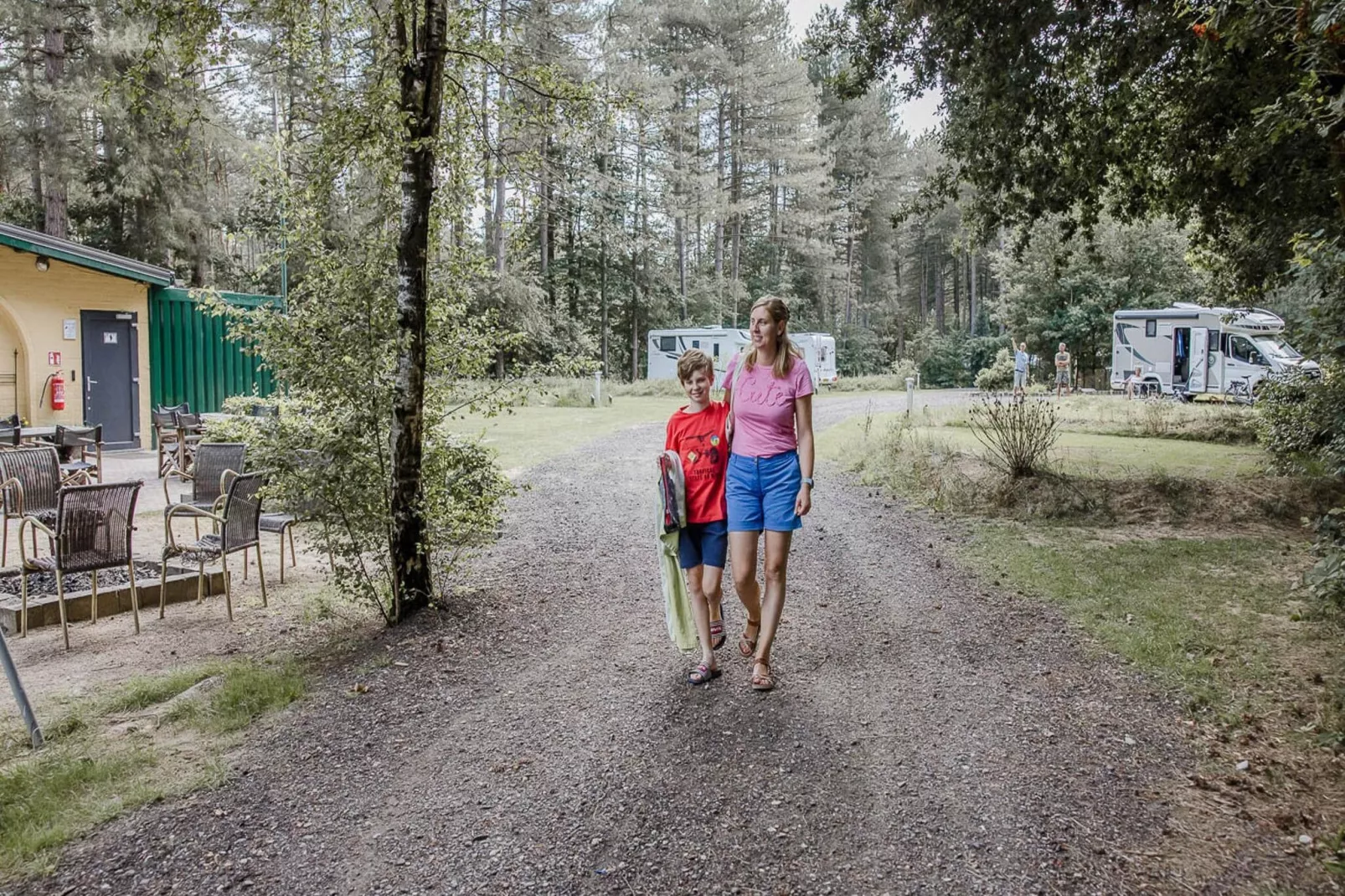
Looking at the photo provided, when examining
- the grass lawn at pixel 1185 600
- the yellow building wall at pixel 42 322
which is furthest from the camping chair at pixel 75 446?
the grass lawn at pixel 1185 600

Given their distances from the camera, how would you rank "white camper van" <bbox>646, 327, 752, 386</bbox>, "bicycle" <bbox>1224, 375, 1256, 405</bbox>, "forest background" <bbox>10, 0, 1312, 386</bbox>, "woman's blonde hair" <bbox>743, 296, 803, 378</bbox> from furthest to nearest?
"white camper van" <bbox>646, 327, 752, 386</bbox> → "bicycle" <bbox>1224, 375, 1256, 405</bbox> → "forest background" <bbox>10, 0, 1312, 386</bbox> → "woman's blonde hair" <bbox>743, 296, 803, 378</bbox>

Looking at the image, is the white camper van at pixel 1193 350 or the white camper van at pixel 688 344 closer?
the white camper van at pixel 1193 350

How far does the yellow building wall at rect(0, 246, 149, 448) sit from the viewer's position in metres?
13.0

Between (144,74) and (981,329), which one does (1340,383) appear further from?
(981,329)

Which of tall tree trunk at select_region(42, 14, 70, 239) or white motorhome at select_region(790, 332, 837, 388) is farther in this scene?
white motorhome at select_region(790, 332, 837, 388)

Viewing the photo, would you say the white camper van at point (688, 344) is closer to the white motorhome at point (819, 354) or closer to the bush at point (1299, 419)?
the white motorhome at point (819, 354)

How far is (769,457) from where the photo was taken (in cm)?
382

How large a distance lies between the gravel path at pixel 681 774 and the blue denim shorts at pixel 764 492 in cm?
76

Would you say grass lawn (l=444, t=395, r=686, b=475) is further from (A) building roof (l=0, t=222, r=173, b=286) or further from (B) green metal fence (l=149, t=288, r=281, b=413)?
(A) building roof (l=0, t=222, r=173, b=286)

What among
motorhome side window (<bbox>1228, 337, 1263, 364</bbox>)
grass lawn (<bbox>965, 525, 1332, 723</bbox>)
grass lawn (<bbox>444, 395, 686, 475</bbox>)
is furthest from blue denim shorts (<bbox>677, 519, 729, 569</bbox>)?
motorhome side window (<bbox>1228, 337, 1263, 364</bbox>)

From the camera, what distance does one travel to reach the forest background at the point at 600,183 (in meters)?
5.32

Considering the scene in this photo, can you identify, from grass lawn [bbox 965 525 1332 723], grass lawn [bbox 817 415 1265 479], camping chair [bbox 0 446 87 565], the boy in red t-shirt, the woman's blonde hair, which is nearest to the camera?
the woman's blonde hair

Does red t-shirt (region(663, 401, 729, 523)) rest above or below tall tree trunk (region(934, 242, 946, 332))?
below

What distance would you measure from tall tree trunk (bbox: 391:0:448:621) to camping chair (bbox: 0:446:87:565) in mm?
3375
